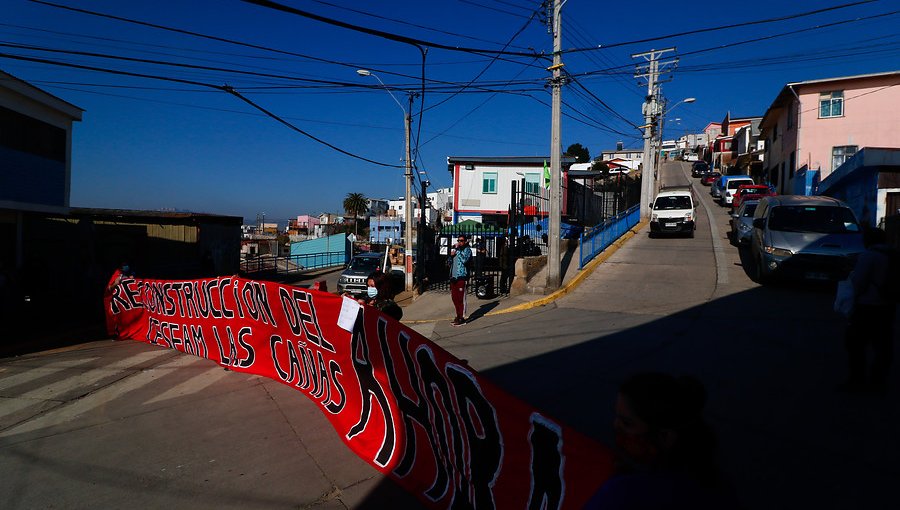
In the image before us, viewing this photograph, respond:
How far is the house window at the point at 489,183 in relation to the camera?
4444 centimetres

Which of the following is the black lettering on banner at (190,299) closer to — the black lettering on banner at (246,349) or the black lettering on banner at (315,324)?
the black lettering on banner at (246,349)

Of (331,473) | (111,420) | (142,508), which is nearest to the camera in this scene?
(142,508)

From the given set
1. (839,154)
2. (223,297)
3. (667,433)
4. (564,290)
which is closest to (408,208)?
(564,290)

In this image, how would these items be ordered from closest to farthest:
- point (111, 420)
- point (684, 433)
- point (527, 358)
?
point (684, 433) < point (111, 420) < point (527, 358)

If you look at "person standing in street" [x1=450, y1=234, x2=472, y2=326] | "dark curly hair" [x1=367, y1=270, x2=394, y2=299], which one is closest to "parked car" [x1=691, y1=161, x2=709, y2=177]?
"person standing in street" [x1=450, y1=234, x2=472, y2=326]

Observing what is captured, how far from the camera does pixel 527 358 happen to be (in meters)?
7.91

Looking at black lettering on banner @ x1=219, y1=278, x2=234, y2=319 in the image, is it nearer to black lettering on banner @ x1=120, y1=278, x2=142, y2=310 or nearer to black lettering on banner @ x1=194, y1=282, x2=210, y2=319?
black lettering on banner @ x1=194, y1=282, x2=210, y2=319

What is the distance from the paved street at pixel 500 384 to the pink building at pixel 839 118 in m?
25.8

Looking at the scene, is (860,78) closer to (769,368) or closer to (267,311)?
(769,368)

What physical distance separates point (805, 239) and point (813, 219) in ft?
3.73

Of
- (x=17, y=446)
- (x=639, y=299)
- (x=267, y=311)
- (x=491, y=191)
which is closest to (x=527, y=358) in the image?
(x=267, y=311)

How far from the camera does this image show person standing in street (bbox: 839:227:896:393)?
16.5ft

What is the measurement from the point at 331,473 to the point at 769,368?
538 centimetres

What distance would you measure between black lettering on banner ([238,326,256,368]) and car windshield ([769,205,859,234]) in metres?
11.2
